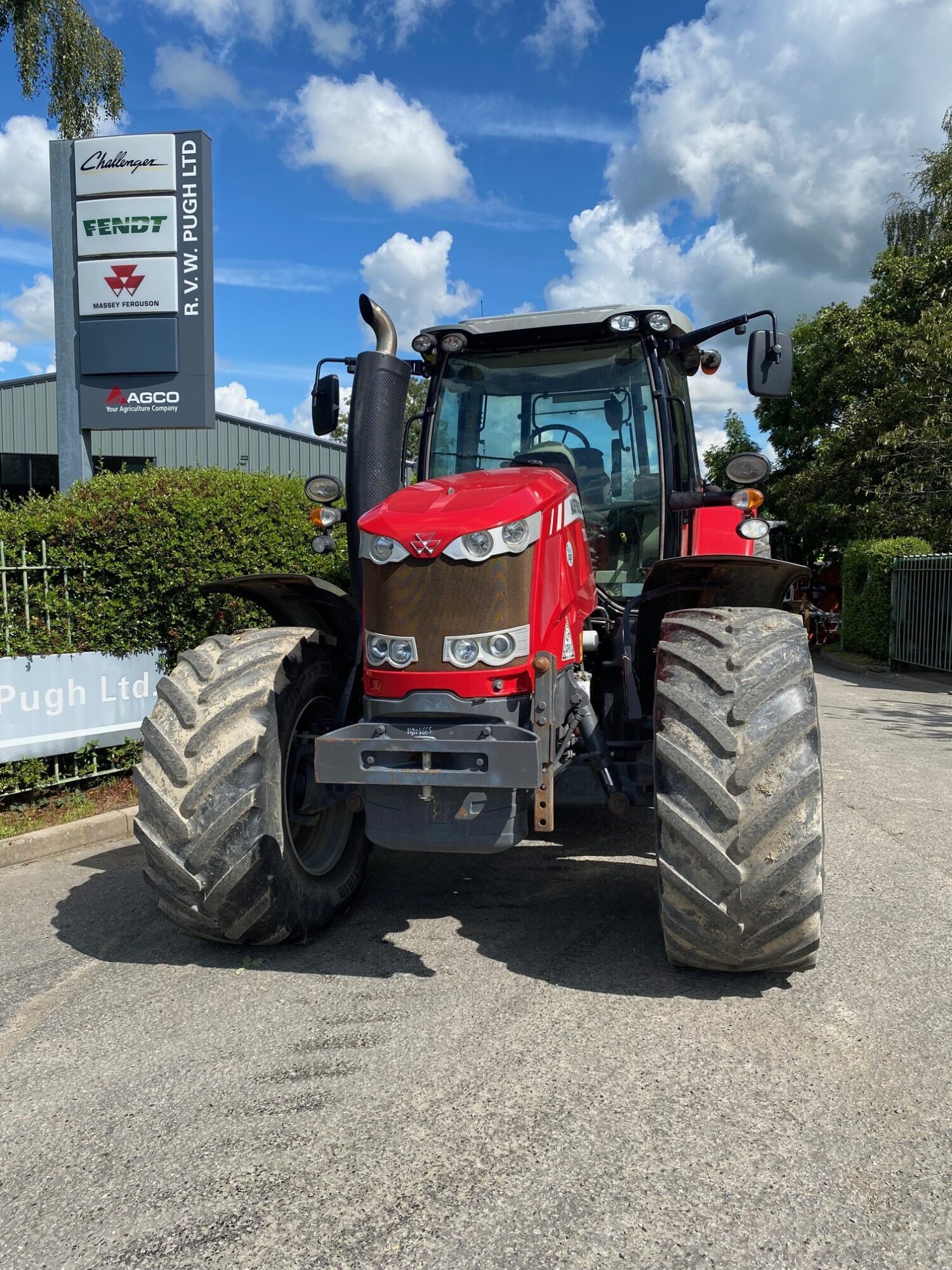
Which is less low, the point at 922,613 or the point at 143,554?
the point at 143,554

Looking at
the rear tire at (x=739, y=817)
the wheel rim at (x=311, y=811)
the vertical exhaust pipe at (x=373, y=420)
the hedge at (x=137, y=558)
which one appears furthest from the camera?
the hedge at (x=137, y=558)

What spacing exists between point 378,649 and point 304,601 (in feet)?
3.78

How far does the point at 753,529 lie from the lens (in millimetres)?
4586

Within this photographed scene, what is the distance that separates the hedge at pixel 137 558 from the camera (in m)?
6.20

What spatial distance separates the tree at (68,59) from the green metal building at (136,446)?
39.6 ft

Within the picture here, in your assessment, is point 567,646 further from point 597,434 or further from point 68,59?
point 68,59

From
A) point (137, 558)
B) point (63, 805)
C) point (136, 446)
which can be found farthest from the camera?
point (136, 446)

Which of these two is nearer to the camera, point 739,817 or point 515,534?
point 739,817

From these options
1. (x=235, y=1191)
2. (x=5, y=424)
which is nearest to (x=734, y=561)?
(x=235, y=1191)

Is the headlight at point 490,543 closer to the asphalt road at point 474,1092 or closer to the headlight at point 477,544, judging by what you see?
the headlight at point 477,544

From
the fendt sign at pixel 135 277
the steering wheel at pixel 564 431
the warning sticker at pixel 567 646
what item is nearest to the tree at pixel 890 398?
the fendt sign at pixel 135 277

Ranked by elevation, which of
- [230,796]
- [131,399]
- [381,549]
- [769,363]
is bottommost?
[230,796]

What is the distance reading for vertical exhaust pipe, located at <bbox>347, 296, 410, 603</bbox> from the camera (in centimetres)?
480

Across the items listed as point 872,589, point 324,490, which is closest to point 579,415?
point 324,490
